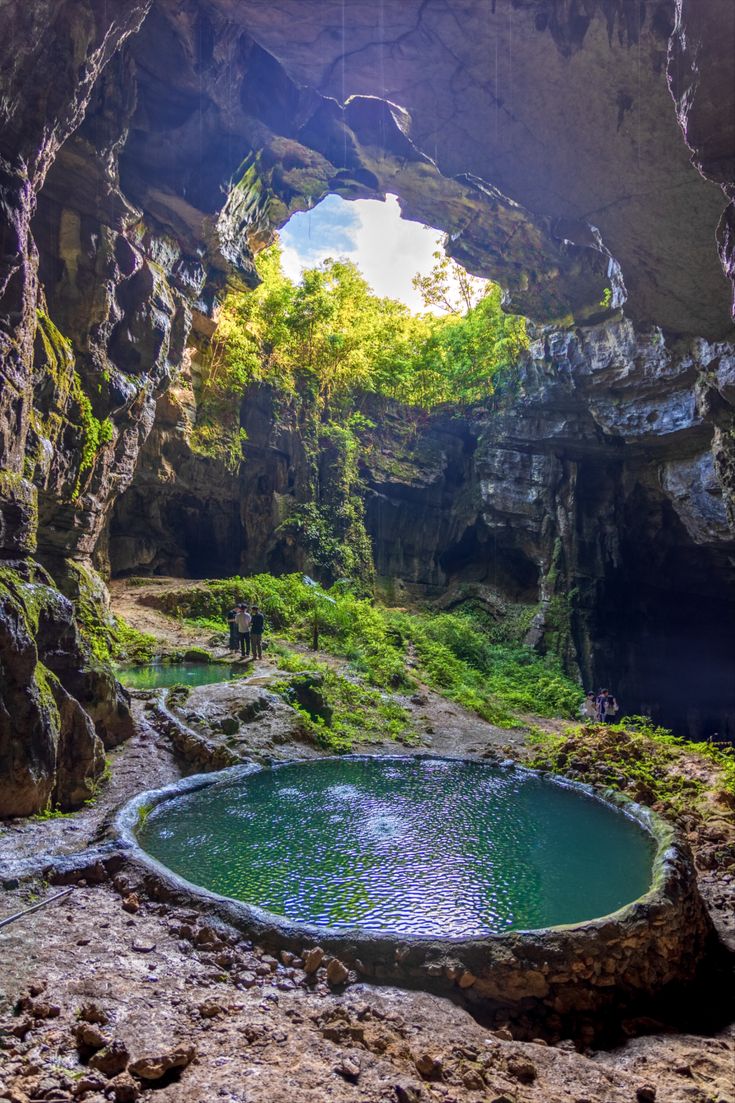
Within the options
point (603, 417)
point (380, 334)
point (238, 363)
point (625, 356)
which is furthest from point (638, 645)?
point (238, 363)

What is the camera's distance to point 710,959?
580 cm

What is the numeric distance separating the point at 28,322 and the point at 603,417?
18.9 meters

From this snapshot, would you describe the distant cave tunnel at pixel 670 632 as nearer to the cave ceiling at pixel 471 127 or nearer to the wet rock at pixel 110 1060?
the cave ceiling at pixel 471 127

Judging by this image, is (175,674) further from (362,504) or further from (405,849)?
(362,504)

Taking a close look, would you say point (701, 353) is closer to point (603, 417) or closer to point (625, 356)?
point (625, 356)

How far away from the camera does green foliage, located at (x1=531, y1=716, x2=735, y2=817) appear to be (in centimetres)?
941

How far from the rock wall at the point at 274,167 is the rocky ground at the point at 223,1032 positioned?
2.45 meters

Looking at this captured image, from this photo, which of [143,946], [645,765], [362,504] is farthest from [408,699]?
[362,504]

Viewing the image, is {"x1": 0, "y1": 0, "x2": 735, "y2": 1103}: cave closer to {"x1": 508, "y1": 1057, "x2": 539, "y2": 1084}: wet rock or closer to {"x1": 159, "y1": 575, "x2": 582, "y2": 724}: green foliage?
{"x1": 508, "y1": 1057, "x2": 539, "y2": 1084}: wet rock

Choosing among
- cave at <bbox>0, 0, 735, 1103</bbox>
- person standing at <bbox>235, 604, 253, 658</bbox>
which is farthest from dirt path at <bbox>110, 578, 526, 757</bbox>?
person standing at <bbox>235, 604, 253, 658</bbox>

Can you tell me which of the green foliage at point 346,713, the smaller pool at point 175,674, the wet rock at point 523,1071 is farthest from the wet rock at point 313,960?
the smaller pool at point 175,674

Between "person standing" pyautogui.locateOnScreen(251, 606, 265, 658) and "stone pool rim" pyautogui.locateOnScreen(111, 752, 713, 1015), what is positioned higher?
"person standing" pyautogui.locateOnScreen(251, 606, 265, 658)

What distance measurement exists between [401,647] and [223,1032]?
649 inches

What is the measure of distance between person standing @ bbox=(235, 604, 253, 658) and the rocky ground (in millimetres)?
9254
